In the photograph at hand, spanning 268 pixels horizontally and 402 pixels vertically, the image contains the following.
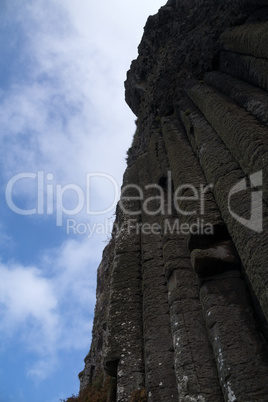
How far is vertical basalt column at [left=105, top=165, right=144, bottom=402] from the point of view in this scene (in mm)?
5281

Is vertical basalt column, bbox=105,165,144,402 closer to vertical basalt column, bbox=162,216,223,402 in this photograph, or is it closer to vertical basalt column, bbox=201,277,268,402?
vertical basalt column, bbox=162,216,223,402

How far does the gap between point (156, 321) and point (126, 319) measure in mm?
844

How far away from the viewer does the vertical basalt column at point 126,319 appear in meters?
5.28

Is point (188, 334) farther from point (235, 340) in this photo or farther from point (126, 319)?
point (126, 319)

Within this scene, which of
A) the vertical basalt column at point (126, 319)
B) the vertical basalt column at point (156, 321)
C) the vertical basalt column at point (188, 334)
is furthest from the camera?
the vertical basalt column at point (126, 319)

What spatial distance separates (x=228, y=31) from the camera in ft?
31.6

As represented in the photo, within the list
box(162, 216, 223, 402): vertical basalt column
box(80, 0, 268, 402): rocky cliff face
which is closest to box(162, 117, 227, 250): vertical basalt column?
box(80, 0, 268, 402): rocky cliff face

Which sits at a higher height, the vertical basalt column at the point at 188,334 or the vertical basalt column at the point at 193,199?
the vertical basalt column at the point at 193,199

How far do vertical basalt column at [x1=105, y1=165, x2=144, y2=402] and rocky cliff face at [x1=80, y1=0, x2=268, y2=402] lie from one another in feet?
0.07

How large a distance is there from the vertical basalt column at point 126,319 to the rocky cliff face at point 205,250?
2cm

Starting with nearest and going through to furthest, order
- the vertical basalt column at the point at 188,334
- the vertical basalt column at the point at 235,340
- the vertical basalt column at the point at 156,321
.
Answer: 1. the vertical basalt column at the point at 235,340
2. the vertical basalt column at the point at 188,334
3. the vertical basalt column at the point at 156,321

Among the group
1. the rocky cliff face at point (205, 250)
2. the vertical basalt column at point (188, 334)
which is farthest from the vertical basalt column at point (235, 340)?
the vertical basalt column at point (188, 334)

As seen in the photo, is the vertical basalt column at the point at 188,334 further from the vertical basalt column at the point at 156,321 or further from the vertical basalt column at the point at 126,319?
the vertical basalt column at the point at 126,319

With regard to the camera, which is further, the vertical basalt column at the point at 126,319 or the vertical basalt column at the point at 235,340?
the vertical basalt column at the point at 126,319
